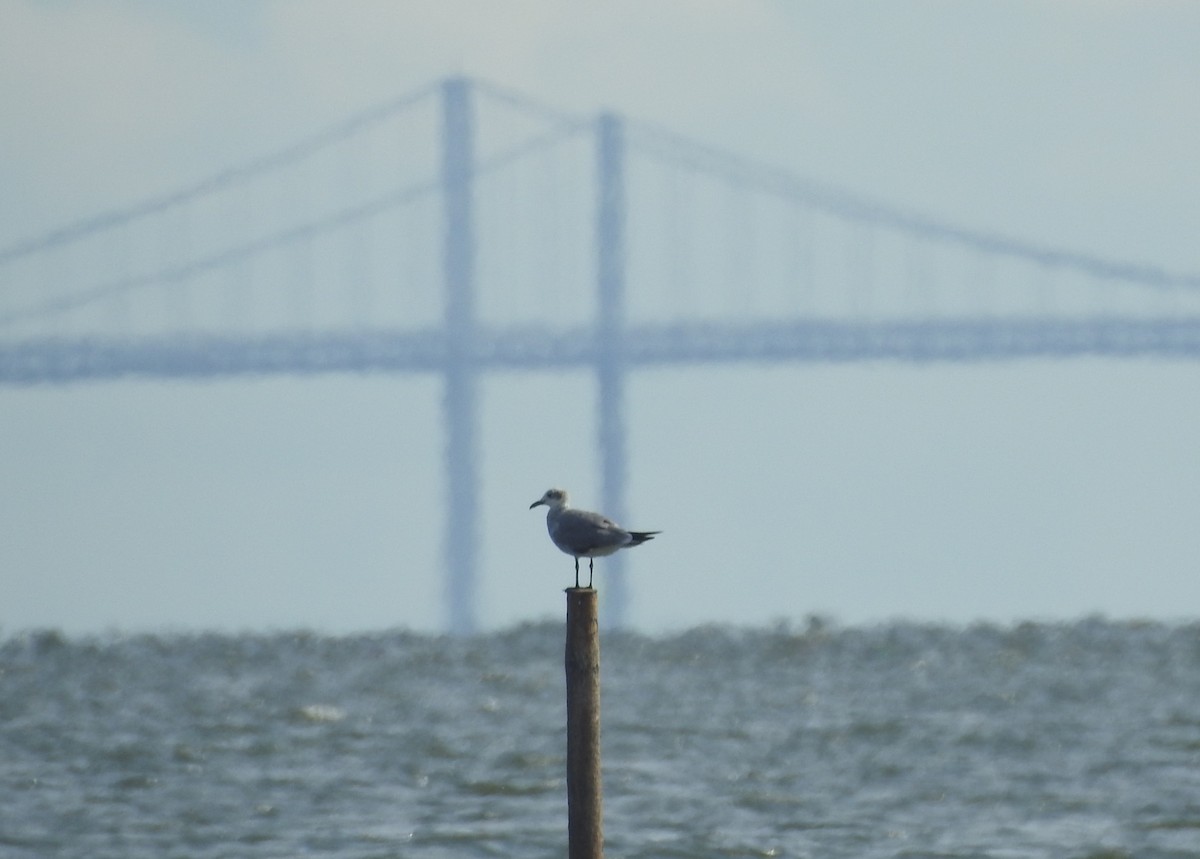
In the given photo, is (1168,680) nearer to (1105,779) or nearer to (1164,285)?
(1105,779)

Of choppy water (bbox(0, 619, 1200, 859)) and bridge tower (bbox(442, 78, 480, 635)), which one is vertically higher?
bridge tower (bbox(442, 78, 480, 635))

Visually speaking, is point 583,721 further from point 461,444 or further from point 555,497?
point 461,444

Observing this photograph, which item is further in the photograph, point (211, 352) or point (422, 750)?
point (211, 352)

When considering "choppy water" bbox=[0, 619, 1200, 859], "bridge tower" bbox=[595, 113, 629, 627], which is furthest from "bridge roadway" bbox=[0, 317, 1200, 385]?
"choppy water" bbox=[0, 619, 1200, 859]

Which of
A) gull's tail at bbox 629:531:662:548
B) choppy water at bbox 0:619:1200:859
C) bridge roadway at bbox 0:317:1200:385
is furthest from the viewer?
bridge roadway at bbox 0:317:1200:385

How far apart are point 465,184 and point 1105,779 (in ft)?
81.1

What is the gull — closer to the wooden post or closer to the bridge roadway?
the wooden post

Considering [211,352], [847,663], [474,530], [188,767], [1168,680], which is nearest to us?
[188,767]

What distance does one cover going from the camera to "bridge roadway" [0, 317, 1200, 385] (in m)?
28.9

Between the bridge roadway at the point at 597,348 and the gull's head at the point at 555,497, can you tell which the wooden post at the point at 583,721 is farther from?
the bridge roadway at the point at 597,348

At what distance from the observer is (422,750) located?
1492 centimetres

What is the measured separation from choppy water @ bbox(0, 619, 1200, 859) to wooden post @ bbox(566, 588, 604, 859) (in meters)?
3.11

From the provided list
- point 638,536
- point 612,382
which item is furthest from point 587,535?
point 612,382

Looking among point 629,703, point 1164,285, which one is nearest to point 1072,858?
point 629,703
